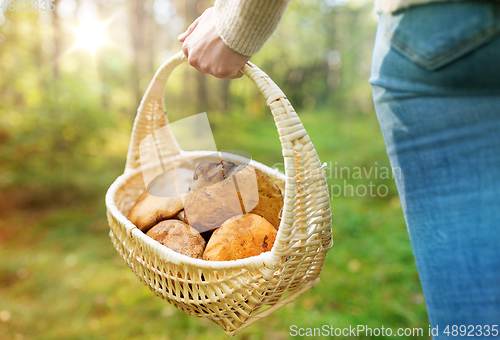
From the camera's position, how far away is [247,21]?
0.66 metres

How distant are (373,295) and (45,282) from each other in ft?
7.29

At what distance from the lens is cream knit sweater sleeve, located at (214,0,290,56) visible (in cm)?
66

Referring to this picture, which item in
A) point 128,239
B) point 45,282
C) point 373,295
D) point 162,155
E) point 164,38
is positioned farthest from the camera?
point 164,38

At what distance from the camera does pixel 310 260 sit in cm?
85

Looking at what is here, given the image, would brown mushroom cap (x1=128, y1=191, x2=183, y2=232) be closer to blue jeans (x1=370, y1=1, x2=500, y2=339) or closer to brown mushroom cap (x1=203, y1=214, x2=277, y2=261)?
brown mushroom cap (x1=203, y1=214, x2=277, y2=261)

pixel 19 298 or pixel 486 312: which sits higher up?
pixel 486 312

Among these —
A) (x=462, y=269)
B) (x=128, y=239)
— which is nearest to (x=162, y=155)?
(x=128, y=239)

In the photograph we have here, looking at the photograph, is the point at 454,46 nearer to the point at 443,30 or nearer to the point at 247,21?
the point at 443,30

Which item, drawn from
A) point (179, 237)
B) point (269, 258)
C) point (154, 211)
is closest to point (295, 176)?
point (269, 258)

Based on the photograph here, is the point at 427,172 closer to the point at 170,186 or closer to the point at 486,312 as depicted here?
the point at 486,312

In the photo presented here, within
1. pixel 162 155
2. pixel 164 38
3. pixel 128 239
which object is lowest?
pixel 128 239

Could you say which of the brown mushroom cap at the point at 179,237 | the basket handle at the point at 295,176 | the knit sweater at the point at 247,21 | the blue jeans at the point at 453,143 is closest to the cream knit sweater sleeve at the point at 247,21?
the knit sweater at the point at 247,21

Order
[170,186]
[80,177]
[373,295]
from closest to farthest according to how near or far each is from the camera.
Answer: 1. [170,186]
2. [373,295]
3. [80,177]

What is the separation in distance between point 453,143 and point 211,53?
0.53 metres
